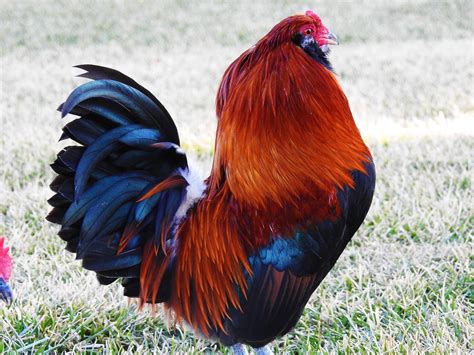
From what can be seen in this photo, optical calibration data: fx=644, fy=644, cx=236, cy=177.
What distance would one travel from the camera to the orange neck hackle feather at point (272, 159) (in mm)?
2025

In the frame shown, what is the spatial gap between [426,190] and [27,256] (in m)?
2.33

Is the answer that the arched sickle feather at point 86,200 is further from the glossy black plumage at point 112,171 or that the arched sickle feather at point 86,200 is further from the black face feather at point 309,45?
the black face feather at point 309,45

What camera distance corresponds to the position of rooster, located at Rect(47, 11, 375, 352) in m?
2.01

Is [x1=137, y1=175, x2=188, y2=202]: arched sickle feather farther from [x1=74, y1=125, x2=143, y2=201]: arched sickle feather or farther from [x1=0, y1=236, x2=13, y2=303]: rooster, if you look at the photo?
[x1=0, y1=236, x2=13, y2=303]: rooster

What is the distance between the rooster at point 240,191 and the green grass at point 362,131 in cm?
50

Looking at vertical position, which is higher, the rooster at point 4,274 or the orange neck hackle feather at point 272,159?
the orange neck hackle feather at point 272,159

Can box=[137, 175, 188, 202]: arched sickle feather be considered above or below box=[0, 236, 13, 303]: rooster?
above

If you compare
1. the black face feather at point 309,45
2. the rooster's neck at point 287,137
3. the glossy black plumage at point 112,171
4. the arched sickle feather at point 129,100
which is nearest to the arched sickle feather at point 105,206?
the glossy black plumage at point 112,171

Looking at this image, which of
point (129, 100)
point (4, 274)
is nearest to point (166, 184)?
point (129, 100)

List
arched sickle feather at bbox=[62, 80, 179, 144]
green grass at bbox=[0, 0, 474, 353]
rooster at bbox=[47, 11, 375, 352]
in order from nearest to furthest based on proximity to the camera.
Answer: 1. arched sickle feather at bbox=[62, 80, 179, 144]
2. rooster at bbox=[47, 11, 375, 352]
3. green grass at bbox=[0, 0, 474, 353]

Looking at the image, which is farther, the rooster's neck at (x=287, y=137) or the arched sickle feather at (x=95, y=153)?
the rooster's neck at (x=287, y=137)

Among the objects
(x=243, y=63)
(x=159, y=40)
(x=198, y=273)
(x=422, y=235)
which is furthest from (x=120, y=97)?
(x=159, y=40)

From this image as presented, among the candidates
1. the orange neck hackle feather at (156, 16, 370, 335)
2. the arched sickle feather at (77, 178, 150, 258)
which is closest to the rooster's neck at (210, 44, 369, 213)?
the orange neck hackle feather at (156, 16, 370, 335)

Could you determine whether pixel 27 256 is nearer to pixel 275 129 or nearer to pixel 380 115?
pixel 275 129
